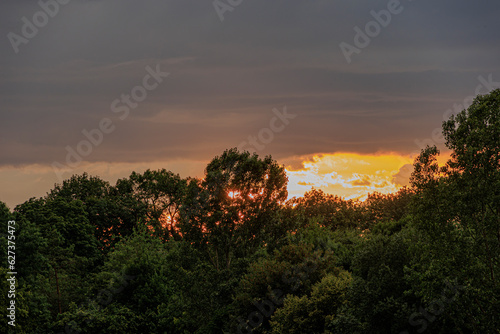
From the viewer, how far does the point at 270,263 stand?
36.2 metres

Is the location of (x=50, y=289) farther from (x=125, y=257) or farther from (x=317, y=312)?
(x=317, y=312)

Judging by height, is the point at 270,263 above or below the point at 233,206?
below

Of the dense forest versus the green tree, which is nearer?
the dense forest

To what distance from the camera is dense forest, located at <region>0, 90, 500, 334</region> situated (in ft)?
79.6

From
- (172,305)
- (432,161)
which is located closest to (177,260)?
(172,305)

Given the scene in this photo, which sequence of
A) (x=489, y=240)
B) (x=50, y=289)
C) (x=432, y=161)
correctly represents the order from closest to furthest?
(x=489, y=240), (x=432, y=161), (x=50, y=289)

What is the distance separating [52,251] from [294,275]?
24596 mm

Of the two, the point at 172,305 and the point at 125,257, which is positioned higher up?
the point at 125,257

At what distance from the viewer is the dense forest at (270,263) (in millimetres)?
24266

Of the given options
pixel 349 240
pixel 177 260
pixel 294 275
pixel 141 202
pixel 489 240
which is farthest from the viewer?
pixel 141 202

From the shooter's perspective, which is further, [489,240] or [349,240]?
[349,240]

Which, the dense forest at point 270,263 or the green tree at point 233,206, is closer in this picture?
the dense forest at point 270,263

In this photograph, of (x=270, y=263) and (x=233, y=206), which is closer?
(x=270, y=263)

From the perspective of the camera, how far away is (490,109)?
2445cm
